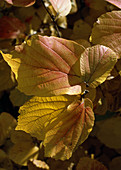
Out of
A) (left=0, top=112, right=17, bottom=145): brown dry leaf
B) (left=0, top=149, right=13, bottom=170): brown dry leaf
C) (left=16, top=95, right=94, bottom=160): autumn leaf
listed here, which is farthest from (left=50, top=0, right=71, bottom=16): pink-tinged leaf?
(left=0, top=149, right=13, bottom=170): brown dry leaf

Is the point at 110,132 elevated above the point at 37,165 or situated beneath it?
situated beneath

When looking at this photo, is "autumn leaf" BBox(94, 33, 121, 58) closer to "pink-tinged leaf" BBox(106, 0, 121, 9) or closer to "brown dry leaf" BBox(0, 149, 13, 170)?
"pink-tinged leaf" BBox(106, 0, 121, 9)

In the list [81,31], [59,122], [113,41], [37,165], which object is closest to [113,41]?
[113,41]

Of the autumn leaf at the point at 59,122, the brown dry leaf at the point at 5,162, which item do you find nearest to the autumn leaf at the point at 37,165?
the brown dry leaf at the point at 5,162

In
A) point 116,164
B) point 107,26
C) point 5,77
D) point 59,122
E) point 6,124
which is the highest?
point 107,26

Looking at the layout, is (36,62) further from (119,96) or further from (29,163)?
(29,163)

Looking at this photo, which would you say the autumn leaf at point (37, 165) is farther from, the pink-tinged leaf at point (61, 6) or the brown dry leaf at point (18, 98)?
the pink-tinged leaf at point (61, 6)

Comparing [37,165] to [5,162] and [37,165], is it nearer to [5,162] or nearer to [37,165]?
[37,165]
